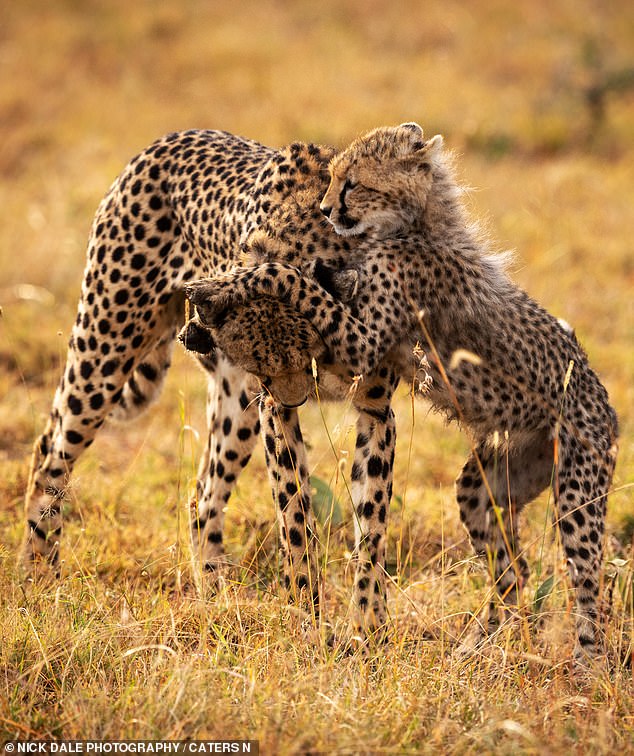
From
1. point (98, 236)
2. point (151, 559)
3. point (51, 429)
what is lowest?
point (151, 559)

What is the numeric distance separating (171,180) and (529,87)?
7.49 meters

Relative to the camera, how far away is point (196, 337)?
108 inches

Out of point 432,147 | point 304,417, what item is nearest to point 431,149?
point 432,147

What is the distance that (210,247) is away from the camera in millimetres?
3412

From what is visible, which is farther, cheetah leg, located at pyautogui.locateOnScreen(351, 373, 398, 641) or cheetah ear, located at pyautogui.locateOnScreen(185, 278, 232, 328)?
cheetah leg, located at pyautogui.locateOnScreen(351, 373, 398, 641)

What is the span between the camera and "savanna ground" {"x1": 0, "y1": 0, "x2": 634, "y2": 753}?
2.38 meters

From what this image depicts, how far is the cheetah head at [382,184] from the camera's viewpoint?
118 inches

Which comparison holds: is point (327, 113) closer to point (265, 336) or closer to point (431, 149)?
point (431, 149)

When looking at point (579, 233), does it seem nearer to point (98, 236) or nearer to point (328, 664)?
point (98, 236)

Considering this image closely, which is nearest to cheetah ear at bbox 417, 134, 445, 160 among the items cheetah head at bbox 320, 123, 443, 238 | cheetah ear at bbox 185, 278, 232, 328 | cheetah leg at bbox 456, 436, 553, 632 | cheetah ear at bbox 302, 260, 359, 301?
cheetah head at bbox 320, 123, 443, 238

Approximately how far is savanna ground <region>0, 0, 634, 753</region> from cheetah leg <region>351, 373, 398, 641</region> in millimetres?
73

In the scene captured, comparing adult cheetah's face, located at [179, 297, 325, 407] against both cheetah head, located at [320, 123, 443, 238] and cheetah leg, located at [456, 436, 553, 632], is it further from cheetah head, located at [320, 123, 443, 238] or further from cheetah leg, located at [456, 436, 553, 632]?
cheetah leg, located at [456, 436, 553, 632]

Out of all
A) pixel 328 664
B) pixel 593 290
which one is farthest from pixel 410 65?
pixel 328 664

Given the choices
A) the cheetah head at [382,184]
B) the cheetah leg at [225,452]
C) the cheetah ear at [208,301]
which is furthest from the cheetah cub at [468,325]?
the cheetah leg at [225,452]
